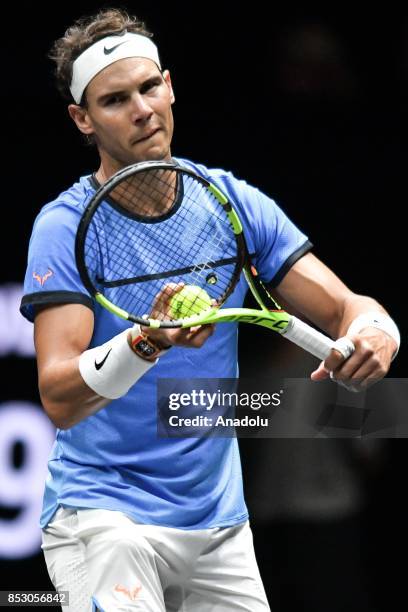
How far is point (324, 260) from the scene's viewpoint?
5.45 m

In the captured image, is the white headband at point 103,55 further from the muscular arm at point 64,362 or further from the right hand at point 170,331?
the right hand at point 170,331

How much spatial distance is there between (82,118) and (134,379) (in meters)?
1.01

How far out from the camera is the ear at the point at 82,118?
4102 mm

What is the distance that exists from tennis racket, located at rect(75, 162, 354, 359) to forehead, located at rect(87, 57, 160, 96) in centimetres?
28

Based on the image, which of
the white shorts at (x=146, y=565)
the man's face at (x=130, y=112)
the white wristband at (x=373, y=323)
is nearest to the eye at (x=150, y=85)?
the man's face at (x=130, y=112)

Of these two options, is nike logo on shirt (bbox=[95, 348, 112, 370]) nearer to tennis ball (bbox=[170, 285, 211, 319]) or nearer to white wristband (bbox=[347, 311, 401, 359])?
tennis ball (bbox=[170, 285, 211, 319])

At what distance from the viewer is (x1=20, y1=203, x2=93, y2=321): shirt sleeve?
3.72 m

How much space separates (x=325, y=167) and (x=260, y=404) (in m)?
1.00

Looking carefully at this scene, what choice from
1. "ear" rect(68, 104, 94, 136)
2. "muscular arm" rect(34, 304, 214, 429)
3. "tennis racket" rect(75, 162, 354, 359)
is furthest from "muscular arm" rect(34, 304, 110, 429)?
"ear" rect(68, 104, 94, 136)

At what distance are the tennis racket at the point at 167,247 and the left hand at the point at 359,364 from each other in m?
0.06

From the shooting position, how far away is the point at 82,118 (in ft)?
13.6

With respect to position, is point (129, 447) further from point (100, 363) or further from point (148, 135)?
point (148, 135)

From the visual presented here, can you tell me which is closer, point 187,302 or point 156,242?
point 187,302

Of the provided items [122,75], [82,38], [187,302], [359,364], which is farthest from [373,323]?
[82,38]
